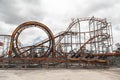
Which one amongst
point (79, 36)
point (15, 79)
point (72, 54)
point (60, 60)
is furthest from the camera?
point (79, 36)

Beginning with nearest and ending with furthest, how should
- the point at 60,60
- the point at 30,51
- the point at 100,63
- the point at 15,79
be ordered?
the point at 15,79
the point at 60,60
the point at 100,63
the point at 30,51

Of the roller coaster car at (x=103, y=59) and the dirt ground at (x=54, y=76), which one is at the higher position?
the roller coaster car at (x=103, y=59)

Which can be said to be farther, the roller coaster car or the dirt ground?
the roller coaster car

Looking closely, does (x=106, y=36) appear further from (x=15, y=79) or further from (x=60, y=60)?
(x=15, y=79)

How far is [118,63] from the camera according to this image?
33.3 metres

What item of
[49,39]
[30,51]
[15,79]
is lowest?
[15,79]

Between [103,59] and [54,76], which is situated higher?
[103,59]

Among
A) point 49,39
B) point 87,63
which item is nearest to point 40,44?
point 49,39

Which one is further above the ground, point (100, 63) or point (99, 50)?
point (99, 50)

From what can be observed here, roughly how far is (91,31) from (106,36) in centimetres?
328

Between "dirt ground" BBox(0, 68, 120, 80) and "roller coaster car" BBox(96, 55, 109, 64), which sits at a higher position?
"roller coaster car" BBox(96, 55, 109, 64)

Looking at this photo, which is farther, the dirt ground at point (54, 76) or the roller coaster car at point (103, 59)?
the roller coaster car at point (103, 59)

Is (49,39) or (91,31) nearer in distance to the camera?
(49,39)

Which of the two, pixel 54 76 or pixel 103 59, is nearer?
pixel 54 76
